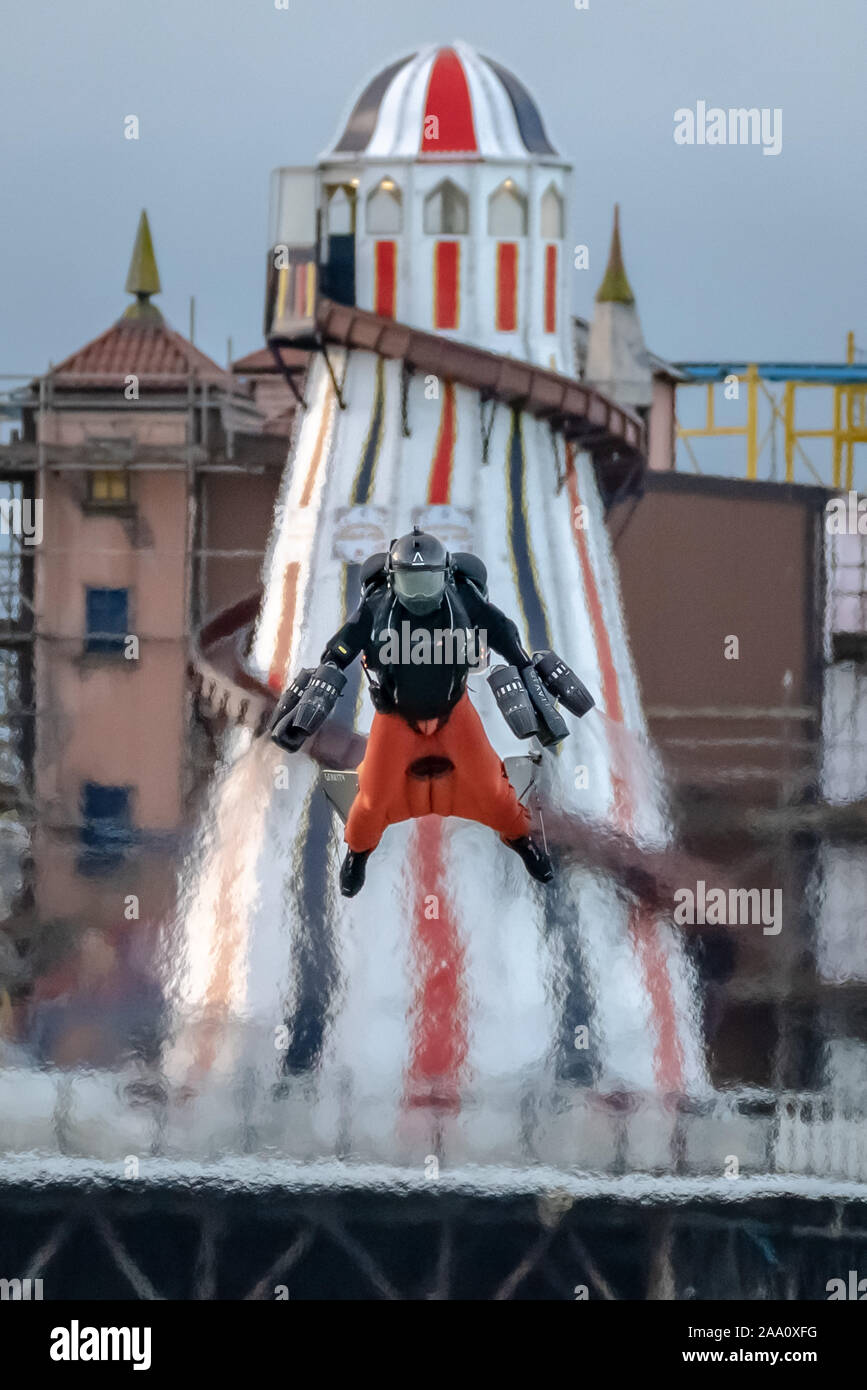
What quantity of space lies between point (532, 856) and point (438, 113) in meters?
3.68

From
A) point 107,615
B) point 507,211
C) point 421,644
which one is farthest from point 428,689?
point 107,615

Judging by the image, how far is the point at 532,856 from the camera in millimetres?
9961

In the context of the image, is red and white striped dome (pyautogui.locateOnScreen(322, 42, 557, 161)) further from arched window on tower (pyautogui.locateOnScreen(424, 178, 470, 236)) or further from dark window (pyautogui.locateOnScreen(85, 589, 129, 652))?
dark window (pyautogui.locateOnScreen(85, 589, 129, 652))

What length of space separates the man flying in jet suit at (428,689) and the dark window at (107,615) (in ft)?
9.07

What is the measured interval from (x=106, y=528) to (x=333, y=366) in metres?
1.48

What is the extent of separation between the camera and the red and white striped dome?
1122 cm

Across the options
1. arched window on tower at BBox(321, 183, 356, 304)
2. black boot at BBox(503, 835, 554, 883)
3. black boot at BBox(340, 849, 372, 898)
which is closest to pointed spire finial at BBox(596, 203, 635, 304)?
arched window on tower at BBox(321, 183, 356, 304)

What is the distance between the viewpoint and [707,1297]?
436 inches

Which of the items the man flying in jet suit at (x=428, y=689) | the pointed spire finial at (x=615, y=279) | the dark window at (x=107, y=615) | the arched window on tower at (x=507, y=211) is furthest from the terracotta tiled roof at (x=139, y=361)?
the man flying in jet suit at (x=428, y=689)

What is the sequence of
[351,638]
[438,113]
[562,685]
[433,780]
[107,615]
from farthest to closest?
[107,615]
[438,113]
[433,780]
[562,685]
[351,638]

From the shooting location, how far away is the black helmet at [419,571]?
8773mm

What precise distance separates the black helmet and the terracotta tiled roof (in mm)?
3112

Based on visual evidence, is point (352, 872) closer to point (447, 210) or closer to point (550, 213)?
point (447, 210)
